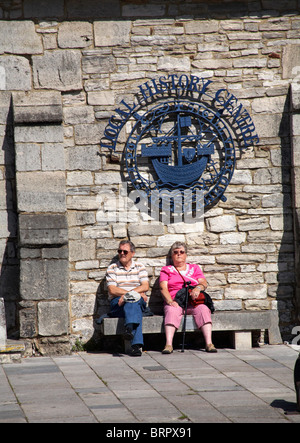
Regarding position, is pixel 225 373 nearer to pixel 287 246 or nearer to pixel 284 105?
pixel 287 246

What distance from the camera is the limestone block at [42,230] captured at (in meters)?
6.33

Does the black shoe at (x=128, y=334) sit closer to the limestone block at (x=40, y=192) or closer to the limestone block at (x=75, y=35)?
the limestone block at (x=40, y=192)

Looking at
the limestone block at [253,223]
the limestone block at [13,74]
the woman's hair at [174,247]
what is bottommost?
the woman's hair at [174,247]

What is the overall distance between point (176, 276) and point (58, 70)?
267cm

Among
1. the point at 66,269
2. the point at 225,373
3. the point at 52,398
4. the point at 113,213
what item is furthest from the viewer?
the point at 113,213

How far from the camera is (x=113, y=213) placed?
6.83 metres

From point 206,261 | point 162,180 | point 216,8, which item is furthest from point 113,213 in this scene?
point 216,8

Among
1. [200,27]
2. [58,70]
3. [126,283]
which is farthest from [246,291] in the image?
[58,70]

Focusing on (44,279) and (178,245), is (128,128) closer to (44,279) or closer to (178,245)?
(178,245)

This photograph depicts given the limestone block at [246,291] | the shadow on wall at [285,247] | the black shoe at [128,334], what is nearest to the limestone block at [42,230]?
the black shoe at [128,334]

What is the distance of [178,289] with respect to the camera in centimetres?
660

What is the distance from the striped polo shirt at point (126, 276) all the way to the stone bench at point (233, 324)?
0.38m

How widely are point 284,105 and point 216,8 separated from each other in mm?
1365

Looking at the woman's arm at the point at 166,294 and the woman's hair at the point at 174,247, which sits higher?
the woman's hair at the point at 174,247
